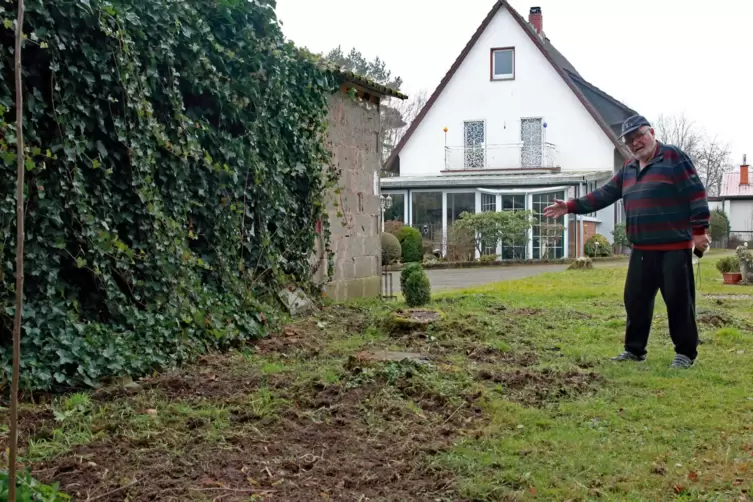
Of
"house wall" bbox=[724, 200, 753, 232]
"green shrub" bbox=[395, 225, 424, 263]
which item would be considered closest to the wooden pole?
"green shrub" bbox=[395, 225, 424, 263]

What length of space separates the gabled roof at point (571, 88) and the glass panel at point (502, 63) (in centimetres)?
114

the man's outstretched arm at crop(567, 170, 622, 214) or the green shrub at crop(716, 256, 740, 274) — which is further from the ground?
the man's outstretched arm at crop(567, 170, 622, 214)

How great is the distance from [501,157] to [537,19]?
8038 mm

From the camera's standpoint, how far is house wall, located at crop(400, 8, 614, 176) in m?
29.5

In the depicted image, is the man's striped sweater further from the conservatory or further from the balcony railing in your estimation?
the balcony railing

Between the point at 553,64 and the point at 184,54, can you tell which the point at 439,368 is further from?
the point at 553,64

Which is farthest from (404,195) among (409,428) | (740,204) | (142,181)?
(740,204)

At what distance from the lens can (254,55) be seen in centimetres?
719

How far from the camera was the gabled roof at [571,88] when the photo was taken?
29094mm

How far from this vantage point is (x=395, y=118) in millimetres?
43094

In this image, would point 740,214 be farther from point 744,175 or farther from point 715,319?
point 715,319

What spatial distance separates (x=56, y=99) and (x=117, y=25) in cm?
73

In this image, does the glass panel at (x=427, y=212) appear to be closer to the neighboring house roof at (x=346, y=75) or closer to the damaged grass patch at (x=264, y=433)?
the neighboring house roof at (x=346, y=75)

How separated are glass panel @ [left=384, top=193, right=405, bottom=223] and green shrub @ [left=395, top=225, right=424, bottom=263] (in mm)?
4663
